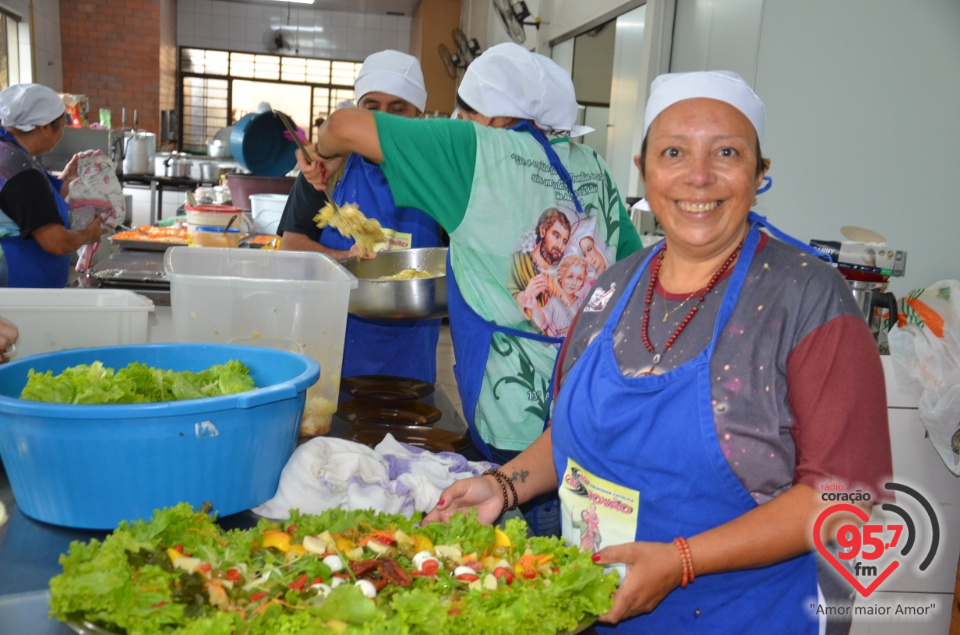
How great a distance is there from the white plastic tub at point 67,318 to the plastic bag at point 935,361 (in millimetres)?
2244

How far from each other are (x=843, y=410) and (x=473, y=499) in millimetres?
641

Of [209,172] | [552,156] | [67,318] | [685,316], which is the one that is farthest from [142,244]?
[209,172]

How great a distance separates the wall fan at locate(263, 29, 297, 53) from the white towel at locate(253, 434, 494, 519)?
1424cm

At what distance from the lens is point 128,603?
97 cm

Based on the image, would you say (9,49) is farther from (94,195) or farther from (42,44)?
(94,195)

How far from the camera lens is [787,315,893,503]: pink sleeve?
1.23 metres

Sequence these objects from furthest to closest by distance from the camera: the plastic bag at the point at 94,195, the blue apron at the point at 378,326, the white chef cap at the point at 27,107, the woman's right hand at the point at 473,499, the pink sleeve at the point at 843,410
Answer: the plastic bag at the point at 94,195
the white chef cap at the point at 27,107
the blue apron at the point at 378,326
the woman's right hand at the point at 473,499
the pink sleeve at the point at 843,410

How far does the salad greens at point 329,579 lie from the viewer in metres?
0.96

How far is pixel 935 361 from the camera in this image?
8.48ft

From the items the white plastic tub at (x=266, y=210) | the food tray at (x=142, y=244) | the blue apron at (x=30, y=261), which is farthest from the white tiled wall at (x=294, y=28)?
the food tray at (x=142, y=244)

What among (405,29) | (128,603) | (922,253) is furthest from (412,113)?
(405,29)

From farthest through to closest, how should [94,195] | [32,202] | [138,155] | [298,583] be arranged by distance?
[138,155], [94,195], [32,202], [298,583]

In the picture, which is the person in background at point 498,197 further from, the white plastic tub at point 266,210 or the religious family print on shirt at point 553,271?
the white plastic tub at point 266,210

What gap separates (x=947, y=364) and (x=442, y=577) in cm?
208
